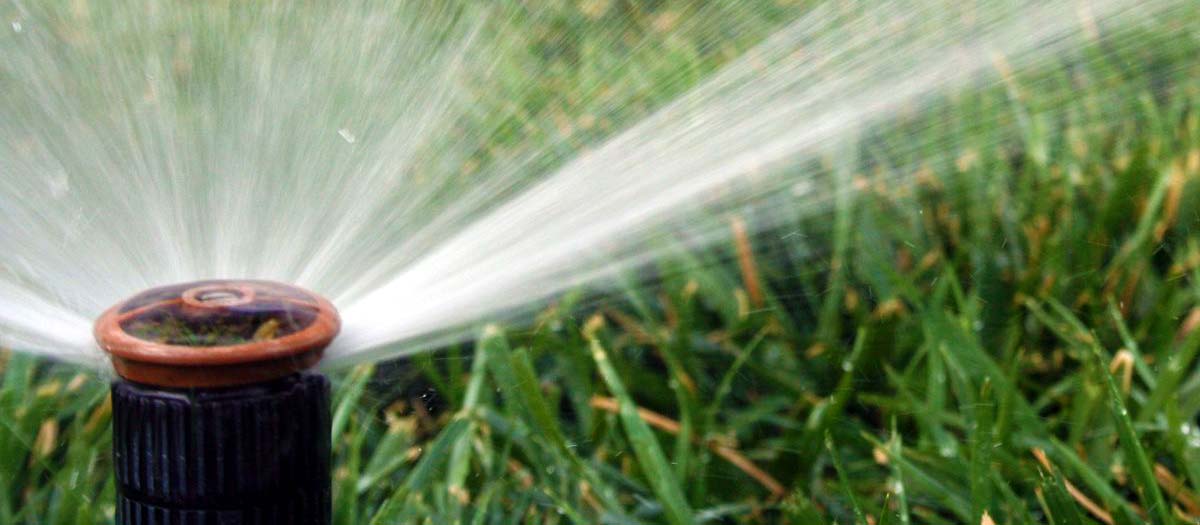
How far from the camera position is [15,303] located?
1.11 m

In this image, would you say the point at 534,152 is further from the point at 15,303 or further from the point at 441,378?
the point at 15,303

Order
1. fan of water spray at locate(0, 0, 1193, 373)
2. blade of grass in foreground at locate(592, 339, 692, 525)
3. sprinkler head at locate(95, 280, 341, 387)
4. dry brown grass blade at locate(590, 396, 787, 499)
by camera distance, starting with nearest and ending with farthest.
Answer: sprinkler head at locate(95, 280, 341, 387)
fan of water spray at locate(0, 0, 1193, 373)
blade of grass in foreground at locate(592, 339, 692, 525)
dry brown grass blade at locate(590, 396, 787, 499)

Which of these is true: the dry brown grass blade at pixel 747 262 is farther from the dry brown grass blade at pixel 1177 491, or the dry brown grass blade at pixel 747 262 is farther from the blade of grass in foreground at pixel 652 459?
the dry brown grass blade at pixel 1177 491

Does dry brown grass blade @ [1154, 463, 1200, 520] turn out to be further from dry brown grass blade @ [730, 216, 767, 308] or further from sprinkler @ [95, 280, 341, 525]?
sprinkler @ [95, 280, 341, 525]

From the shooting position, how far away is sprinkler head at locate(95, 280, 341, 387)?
0.84 m

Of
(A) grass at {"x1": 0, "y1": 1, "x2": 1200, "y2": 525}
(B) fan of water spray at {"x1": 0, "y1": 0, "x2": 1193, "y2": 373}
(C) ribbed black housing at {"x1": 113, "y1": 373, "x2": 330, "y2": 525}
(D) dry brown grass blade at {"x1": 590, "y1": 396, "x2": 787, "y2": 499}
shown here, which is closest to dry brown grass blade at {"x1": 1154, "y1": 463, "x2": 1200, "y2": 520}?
(A) grass at {"x1": 0, "y1": 1, "x2": 1200, "y2": 525}

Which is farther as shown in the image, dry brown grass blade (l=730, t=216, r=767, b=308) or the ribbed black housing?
dry brown grass blade (l=730, t=216, r=767, b=308)

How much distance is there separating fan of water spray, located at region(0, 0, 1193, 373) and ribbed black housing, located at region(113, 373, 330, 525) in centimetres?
10

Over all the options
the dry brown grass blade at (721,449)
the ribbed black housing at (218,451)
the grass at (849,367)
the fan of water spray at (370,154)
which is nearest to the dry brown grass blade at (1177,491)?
the grass at (849,367)

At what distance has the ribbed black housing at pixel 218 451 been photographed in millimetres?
854

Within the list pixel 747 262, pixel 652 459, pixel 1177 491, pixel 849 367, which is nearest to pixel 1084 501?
pixel 1177 491

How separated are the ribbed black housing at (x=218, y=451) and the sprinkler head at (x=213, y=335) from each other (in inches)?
0.5

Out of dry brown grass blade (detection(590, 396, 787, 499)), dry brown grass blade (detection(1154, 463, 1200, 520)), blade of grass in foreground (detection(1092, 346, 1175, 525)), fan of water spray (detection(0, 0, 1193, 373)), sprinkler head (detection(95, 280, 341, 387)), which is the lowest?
dry brown grass blade (detection(1154, 463, 1200, 520))

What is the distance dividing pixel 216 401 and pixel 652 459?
580 millimetres
